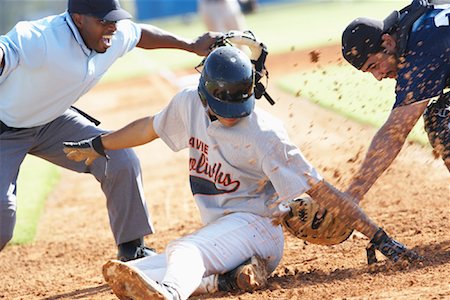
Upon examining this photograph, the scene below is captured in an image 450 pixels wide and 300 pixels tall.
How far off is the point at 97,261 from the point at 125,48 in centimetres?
167

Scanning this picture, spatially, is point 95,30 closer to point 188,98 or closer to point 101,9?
point 101,9

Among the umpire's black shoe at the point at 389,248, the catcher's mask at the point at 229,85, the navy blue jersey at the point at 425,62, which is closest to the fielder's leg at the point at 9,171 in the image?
the catcher's mask at the point at 229,85

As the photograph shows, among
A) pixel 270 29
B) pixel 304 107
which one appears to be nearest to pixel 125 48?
pixel 304 107

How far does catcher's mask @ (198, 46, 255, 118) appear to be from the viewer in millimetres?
4887

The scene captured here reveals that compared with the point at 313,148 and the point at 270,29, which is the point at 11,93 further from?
the point at 270,29

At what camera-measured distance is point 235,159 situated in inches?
201

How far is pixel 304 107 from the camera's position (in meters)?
13.7

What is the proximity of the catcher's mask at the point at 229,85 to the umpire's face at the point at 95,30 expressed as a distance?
1.39 meters

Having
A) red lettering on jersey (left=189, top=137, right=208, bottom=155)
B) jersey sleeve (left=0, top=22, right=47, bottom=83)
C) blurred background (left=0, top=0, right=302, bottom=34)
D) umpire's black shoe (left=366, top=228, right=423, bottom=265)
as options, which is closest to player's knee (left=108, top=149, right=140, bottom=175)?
jersey sleeve (left=0, top=22, right=47, bottom=83)

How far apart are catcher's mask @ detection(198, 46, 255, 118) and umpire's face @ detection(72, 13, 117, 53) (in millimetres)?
1390

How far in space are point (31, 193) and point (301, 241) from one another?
Answer: 471cm

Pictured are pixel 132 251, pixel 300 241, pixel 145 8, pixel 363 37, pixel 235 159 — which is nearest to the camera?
pixel 235 159

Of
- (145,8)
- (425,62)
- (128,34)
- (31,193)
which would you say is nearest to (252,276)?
(425,62)

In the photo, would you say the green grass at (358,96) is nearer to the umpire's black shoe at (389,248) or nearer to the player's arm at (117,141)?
the player's arm at (117,141)
